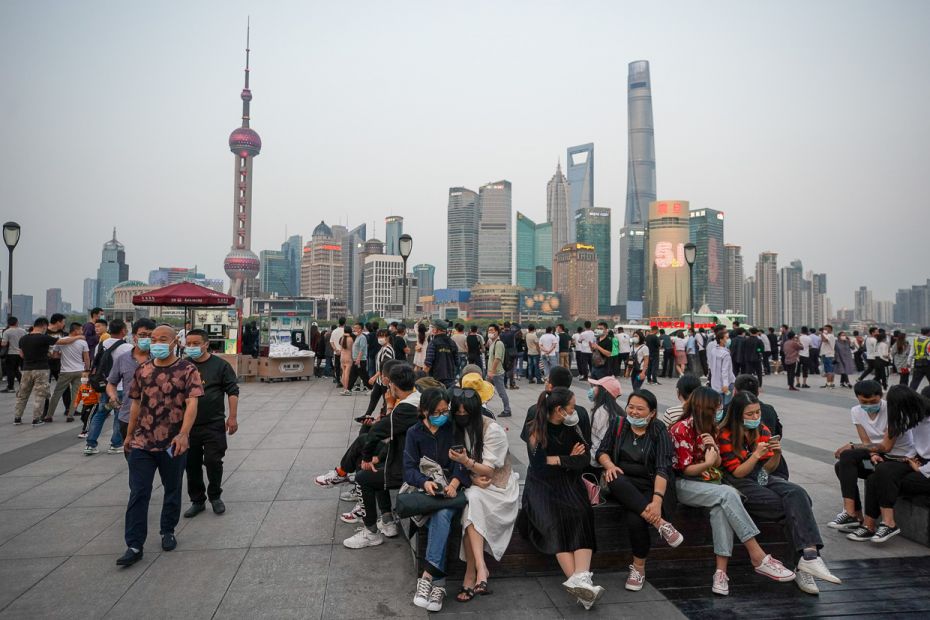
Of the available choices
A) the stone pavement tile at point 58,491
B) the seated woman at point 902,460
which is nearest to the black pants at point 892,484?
the seated woman at point 902,460

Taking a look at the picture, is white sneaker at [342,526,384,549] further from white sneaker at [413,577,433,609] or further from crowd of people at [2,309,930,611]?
white sneaker at [413,577,433,609]

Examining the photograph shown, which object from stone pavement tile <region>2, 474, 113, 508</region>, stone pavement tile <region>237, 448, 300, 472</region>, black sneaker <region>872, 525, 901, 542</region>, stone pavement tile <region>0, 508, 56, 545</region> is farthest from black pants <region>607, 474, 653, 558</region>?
stone pavement tile <region>2, 474, 113, 508</region>

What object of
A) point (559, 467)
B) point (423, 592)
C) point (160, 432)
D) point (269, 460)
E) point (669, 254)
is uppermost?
point (669, 254)

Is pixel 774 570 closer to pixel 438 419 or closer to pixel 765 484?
pixel 765 484

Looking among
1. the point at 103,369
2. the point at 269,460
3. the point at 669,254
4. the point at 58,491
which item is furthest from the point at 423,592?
the point at 669,254

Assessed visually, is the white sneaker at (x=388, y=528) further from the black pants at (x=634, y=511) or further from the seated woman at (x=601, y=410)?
the black pants at (x=634, y=511)

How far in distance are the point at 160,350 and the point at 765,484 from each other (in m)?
5.03

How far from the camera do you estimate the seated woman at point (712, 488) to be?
154 inches

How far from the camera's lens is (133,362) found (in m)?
7.02

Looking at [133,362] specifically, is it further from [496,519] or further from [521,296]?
[521,296]

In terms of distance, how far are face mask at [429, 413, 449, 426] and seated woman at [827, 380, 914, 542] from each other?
3.52 m

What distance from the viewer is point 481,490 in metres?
4.01

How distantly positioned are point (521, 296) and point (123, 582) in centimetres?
18329

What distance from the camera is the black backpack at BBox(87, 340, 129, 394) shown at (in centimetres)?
758
